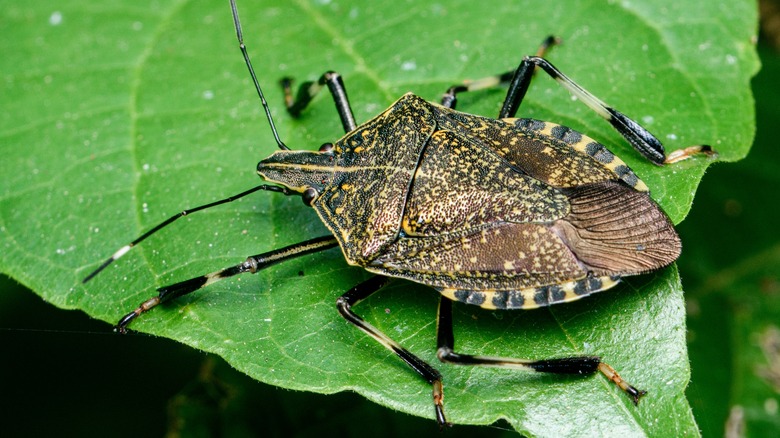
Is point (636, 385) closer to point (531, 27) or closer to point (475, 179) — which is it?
point (475, 179)

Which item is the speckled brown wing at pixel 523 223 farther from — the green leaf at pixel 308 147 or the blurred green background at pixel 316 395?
the blurred green background at pixel 316 395

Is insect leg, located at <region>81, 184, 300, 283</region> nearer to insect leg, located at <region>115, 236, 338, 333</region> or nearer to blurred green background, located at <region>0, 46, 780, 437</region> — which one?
insect leg, located at <region>115, 236, 338, 333</region>

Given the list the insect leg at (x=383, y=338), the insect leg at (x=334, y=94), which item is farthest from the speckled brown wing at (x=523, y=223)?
the insect leg at (x=334, y=94)

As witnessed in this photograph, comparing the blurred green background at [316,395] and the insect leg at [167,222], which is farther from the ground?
the insect leg at [167,222]

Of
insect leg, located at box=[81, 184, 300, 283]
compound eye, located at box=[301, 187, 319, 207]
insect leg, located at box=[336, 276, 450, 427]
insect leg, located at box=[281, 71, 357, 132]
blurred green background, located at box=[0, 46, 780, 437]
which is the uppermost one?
insect leg, located at box=[281, 71, 357, 132]

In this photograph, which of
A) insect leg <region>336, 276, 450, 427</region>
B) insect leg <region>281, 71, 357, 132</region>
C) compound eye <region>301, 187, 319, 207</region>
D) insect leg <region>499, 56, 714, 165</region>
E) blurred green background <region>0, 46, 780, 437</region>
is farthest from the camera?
blurred green background <region>0, 46, 780, 437</region>

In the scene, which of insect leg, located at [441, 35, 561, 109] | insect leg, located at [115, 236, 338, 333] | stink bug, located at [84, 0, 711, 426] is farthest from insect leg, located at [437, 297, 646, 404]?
insect leg, located at [441, 35, 561, 109]

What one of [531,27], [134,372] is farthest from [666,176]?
[134,372]
